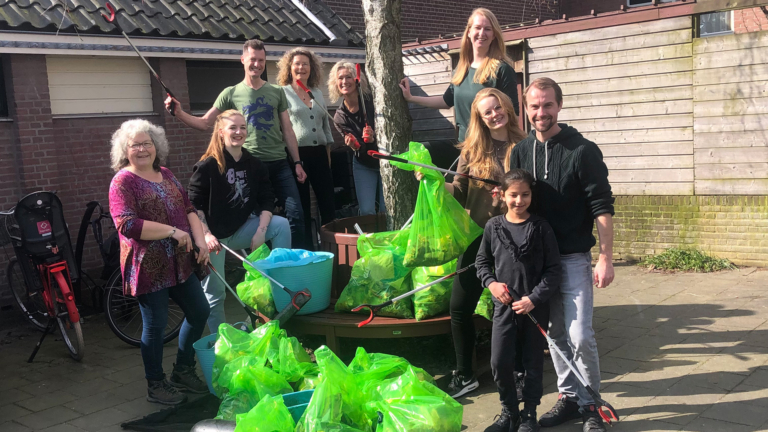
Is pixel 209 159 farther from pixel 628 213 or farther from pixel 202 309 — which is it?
pixel 628 213

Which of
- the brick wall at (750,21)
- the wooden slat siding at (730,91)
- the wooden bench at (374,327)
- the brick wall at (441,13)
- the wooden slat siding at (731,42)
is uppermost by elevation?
the brick wall at (441,13)

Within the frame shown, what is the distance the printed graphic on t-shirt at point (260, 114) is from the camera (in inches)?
222

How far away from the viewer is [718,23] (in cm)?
1201

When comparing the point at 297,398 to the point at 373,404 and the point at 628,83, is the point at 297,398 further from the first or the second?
the point at 628,83

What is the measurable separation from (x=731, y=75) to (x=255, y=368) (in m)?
5.67

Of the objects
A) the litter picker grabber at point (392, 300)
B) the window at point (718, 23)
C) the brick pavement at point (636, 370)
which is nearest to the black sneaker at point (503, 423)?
the brick pavement at point (636, 370)

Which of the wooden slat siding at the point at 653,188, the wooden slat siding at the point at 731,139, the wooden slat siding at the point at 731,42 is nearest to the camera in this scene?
the wooden slat siding at the point at 731,42

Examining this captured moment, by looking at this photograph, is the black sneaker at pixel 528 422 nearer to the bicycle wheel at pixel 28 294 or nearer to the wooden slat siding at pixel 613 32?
the bicycle wheel at pixel 28 294

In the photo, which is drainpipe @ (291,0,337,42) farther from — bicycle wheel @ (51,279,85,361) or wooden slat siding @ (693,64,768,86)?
bicycle wheel @ (51,279,85,361)

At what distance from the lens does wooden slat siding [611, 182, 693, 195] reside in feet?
24.5

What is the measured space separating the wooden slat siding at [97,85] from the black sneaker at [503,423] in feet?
18.1

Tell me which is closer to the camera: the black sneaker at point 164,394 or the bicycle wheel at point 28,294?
the black sneaker at point 164,394

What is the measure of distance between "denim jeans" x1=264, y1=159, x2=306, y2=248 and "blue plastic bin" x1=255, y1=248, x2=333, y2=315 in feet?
3.85

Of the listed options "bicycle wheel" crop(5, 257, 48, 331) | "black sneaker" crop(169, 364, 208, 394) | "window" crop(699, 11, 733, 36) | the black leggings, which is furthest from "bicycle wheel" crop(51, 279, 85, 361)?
"window" crop(699, 11, 733, 36)
